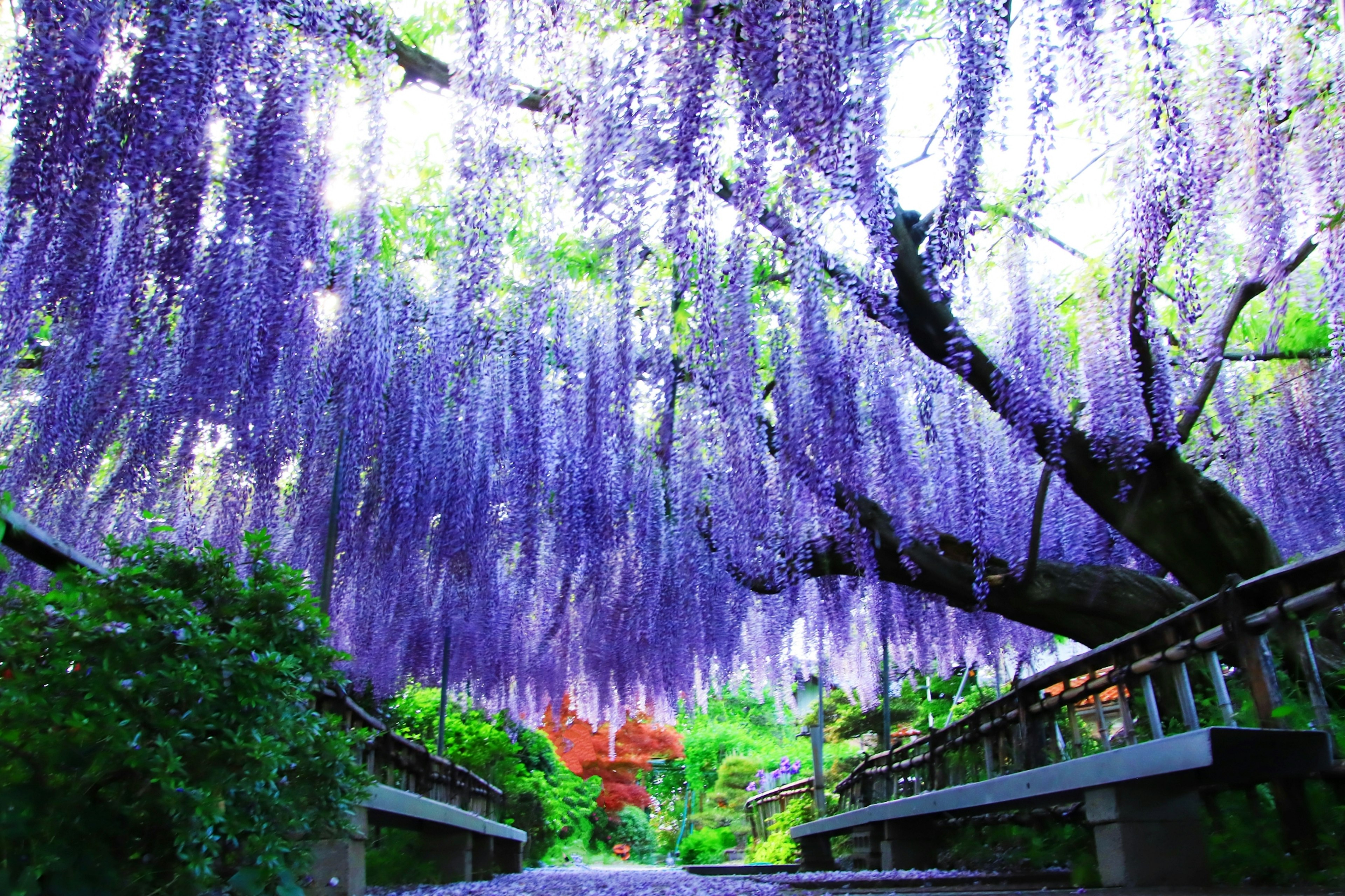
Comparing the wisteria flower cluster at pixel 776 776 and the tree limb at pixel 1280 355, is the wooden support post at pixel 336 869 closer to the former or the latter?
the tree limb at pixel 1280 355

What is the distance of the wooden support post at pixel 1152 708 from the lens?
3430 millimetres

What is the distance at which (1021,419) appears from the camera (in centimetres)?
524

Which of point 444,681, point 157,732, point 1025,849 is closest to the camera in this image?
point 157,732

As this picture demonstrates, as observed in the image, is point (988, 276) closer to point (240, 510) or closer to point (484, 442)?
point (484, 442)

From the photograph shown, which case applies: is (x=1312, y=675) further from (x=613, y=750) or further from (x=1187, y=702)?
(x=613, y=750)

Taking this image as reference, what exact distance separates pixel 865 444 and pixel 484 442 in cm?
242

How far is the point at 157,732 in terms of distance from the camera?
2.14m

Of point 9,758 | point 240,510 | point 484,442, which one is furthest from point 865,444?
point 9,758

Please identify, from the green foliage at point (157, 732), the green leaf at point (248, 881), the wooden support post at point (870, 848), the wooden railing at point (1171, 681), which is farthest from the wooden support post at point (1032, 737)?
the green leaf at point (248, 881)

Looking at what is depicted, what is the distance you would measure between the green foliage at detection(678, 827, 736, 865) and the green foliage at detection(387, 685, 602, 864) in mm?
1869

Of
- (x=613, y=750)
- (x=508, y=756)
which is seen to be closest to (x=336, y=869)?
(x=508, y=756)

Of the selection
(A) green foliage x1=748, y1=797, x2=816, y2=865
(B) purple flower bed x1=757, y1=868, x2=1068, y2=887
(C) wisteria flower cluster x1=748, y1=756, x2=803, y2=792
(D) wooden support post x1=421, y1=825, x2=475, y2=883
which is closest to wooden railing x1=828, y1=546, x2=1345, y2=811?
(B) purple flower bed x1=757, y1=868, x2=1068, y2=887

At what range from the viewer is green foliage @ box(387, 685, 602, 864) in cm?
1061

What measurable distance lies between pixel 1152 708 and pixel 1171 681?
2.09m
